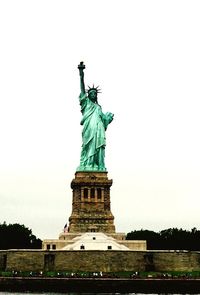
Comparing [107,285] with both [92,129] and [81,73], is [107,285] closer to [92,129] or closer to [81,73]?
[92,129]

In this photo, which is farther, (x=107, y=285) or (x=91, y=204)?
(x=91, y=204)

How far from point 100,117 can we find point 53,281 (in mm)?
24268

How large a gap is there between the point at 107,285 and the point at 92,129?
75.9ft

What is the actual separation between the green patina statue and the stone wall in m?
13.0

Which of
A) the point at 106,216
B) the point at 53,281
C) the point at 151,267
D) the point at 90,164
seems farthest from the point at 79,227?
the point at 53,281

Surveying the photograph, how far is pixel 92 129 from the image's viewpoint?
183 feet

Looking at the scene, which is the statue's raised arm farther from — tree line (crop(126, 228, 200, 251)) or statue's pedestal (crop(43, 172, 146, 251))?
tree line (crop(126, 228, 200, 251))

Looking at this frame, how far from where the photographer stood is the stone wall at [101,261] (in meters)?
43.1

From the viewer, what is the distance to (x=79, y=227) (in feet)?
171

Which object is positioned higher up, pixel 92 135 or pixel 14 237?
pixel 92 135

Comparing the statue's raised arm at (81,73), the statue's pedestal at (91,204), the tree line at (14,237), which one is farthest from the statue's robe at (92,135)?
the tree line at (14,237)

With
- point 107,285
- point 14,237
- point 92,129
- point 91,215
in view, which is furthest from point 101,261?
point 14,237

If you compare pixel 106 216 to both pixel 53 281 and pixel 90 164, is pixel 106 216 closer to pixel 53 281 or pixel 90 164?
pixel 90 164

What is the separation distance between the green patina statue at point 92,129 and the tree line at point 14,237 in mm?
13544
